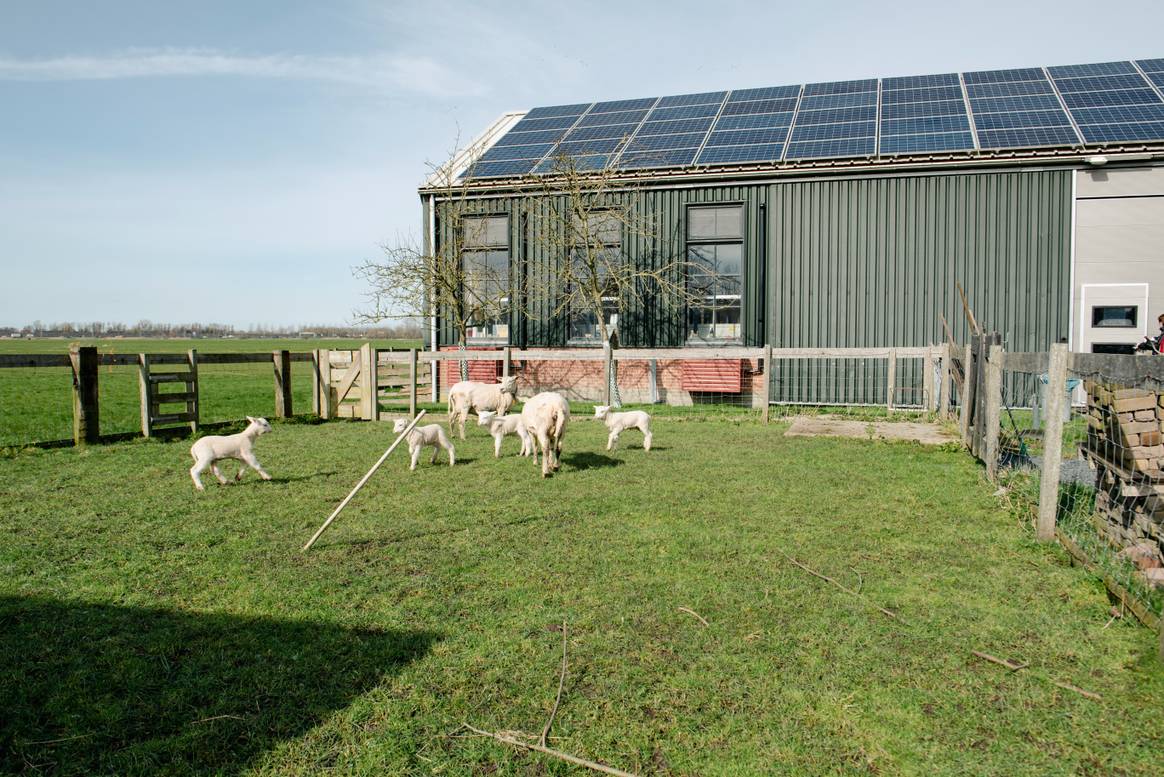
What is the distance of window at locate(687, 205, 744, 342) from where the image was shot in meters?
18.7

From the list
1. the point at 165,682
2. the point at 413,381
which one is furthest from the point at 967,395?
the point at 413,381

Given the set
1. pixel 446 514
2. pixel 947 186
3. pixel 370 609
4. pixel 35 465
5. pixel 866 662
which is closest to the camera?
pixel 866 662

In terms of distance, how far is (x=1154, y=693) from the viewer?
137 inches

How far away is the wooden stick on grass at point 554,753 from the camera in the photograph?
2.91 meters

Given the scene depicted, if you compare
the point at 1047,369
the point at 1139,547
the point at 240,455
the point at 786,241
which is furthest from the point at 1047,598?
the point at 786,241

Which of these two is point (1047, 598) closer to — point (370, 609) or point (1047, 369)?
point (1047, 369)

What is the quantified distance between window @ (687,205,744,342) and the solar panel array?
52.3 inches

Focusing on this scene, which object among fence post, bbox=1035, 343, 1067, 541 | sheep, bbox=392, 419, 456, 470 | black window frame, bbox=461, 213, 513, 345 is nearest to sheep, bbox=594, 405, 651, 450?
sheep, bbox=392, 419, 456, 470

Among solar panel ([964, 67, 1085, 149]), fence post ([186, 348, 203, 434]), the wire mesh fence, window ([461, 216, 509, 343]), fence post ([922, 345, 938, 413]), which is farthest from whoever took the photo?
window ([461, 216, 509, 343])

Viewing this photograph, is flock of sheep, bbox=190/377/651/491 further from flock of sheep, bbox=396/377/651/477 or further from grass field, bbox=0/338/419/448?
grass field, bbox=0/338/419/448

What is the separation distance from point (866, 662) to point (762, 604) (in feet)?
2.91

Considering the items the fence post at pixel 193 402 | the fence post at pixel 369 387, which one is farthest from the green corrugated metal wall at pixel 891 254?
the fence post at pixel 193 402

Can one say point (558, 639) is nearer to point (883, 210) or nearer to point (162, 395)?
point (162, 395)

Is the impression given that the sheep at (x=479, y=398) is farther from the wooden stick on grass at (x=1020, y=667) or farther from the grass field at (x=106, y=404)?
the wooden stick on grass at (x=1020, y=667)
